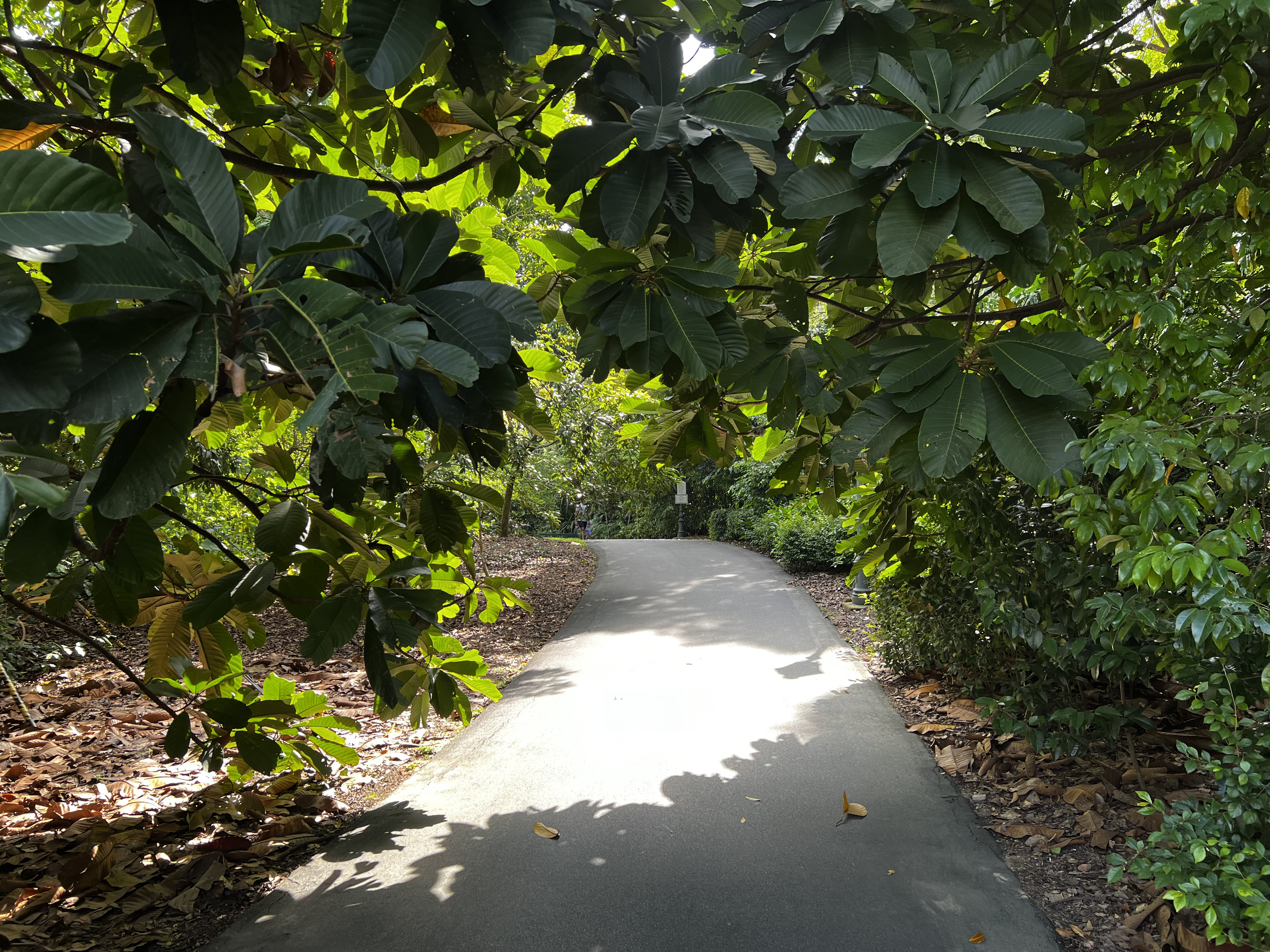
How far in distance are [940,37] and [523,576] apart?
11525 millimetres

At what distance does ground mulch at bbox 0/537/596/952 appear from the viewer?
10.9 ft

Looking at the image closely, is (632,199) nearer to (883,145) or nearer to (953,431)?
(883,145)

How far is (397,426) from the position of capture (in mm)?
2238

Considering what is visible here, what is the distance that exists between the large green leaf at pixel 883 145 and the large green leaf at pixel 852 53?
10.2 inches

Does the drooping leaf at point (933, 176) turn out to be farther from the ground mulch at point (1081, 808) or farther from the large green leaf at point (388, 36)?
the ground mulch at point (1081, 808)

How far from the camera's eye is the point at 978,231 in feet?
6.69

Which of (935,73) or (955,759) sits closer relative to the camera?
(935,73)

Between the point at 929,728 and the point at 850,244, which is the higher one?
the point at 850,244

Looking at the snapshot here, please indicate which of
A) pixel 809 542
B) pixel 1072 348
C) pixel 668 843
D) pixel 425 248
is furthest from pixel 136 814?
pixel 809 542

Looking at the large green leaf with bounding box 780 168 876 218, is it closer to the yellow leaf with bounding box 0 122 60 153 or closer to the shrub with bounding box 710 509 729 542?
the yellow leaf with bounding box 0 122 60 153

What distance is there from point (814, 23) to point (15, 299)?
6.58 ft

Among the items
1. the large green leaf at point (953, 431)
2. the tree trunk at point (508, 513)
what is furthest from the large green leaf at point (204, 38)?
the tree trunk at point (508, 513)

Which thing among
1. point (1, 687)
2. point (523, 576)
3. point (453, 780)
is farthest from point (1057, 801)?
point (523, 576)

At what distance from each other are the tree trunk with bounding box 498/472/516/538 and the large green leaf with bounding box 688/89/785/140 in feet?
Answer: 34.4
